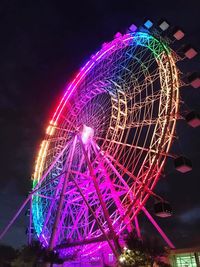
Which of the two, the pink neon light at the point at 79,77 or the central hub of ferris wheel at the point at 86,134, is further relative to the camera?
the pink neon light at the point at 79,77

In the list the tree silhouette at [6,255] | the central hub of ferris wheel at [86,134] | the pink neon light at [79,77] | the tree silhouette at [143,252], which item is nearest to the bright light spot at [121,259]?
the tree silhouette at [143,252]

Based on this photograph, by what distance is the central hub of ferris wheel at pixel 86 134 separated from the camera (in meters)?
26.5

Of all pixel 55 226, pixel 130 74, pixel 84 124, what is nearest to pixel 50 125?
pixel 84 124

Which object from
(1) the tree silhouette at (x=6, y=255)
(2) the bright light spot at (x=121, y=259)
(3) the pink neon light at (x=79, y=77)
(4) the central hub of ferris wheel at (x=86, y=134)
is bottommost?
(2) the bright light spot at (x=121, y=259)

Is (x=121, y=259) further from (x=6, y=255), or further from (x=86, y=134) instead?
(x=6, y=255)

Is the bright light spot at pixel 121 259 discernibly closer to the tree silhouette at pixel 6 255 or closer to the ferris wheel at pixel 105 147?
the ferris wheel at pixel 105 147

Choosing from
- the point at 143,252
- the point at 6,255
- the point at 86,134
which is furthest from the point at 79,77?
the point at 6,255

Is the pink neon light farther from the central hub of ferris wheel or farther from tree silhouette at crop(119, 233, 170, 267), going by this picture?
tree silhouette at crop(119, 233, 170, 267)

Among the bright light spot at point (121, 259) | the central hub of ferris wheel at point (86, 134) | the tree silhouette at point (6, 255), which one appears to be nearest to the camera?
the bright light spot at point (121, 259)

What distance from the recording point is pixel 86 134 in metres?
26.7

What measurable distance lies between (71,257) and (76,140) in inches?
387

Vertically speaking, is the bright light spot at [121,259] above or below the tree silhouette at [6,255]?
below

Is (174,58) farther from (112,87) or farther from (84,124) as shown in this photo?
(84,124)

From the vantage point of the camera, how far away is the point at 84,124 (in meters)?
27.6
